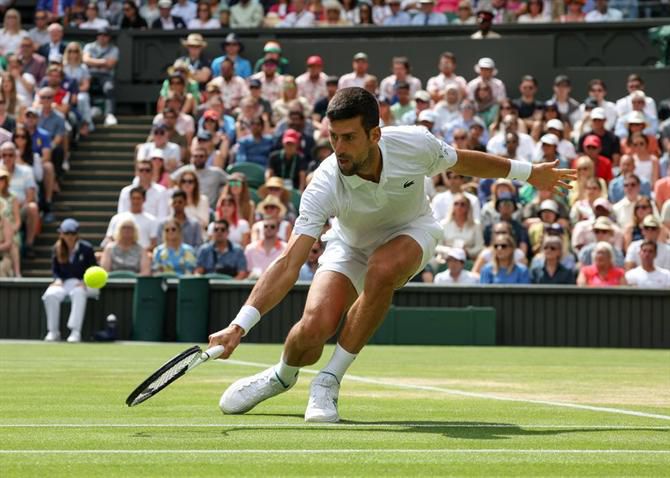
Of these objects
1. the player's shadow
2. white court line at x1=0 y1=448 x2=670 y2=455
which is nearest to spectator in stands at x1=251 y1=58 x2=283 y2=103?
the player's shadow

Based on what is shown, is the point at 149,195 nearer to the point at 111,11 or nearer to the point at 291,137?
the point at 291,137

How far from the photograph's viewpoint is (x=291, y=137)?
73.7 feet

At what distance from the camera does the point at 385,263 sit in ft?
27.2

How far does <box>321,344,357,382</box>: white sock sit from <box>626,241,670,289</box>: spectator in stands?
11990 mm

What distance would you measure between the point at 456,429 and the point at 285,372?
1262 millimetres

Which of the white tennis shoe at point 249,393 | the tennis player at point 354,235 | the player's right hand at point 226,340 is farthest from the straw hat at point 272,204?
the player's right hand at point 226,340

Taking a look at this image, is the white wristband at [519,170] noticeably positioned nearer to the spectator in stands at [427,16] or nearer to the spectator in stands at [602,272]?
the spectator in stands at [602,272]

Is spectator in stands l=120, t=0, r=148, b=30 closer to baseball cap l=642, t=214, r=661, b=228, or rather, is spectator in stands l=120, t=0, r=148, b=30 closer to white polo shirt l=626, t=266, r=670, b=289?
white polo shirt l=626, t=266, r=670, b=289

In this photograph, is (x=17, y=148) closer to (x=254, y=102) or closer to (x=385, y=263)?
(x=254, y=102)

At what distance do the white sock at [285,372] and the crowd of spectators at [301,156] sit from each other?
11.3 metres

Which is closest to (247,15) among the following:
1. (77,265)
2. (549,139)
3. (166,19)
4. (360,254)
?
(166,19)

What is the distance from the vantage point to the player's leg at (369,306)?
322 inches

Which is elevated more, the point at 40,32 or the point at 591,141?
the point at 40,32

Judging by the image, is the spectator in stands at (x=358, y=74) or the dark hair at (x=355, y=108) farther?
the spectator in stands at (x=358, y=74)
